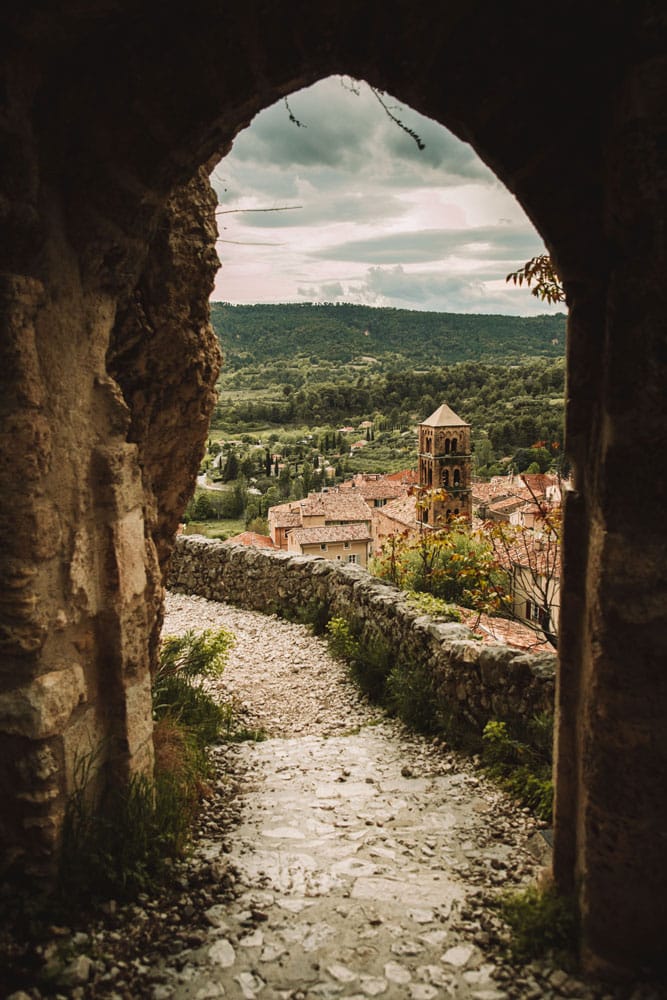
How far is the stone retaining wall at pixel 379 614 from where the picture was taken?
4.70m

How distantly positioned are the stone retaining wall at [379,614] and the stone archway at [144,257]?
1.96 metres

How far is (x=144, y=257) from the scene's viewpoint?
3154 millimetres

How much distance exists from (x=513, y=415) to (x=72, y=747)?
5280cm

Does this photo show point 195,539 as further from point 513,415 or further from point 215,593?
point 513,415

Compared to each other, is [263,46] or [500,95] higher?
[263,46]

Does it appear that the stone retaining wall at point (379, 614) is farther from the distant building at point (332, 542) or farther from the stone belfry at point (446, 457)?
the distant building at point (332, 542)

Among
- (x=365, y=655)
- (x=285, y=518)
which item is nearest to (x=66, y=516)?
(x=365, y=655)

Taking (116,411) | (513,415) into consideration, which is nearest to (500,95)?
(116,411)

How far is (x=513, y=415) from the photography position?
52.9 m

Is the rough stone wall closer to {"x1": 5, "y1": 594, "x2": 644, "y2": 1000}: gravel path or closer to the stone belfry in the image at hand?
{"x1": 5, "y1": 594, "x2": 644, "y2": 1000}: gravel path

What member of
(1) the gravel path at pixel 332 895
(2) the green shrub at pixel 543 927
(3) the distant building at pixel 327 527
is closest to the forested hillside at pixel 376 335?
(3) the distant building at pixel 327 527

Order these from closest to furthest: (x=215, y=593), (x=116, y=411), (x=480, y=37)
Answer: (x=480, y=37) → (x=116, y=411) → (x=215, y=593)

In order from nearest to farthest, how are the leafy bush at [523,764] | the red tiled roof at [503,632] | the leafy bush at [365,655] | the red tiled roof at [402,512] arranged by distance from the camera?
the leafy bush at [523,764] → the leafy bush at [365,655] → the red tiled roof at [503,632] → the red tiled roof at [402,512]

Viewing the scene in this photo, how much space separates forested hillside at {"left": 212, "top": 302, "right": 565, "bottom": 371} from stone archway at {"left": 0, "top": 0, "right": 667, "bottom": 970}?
8714 cm
